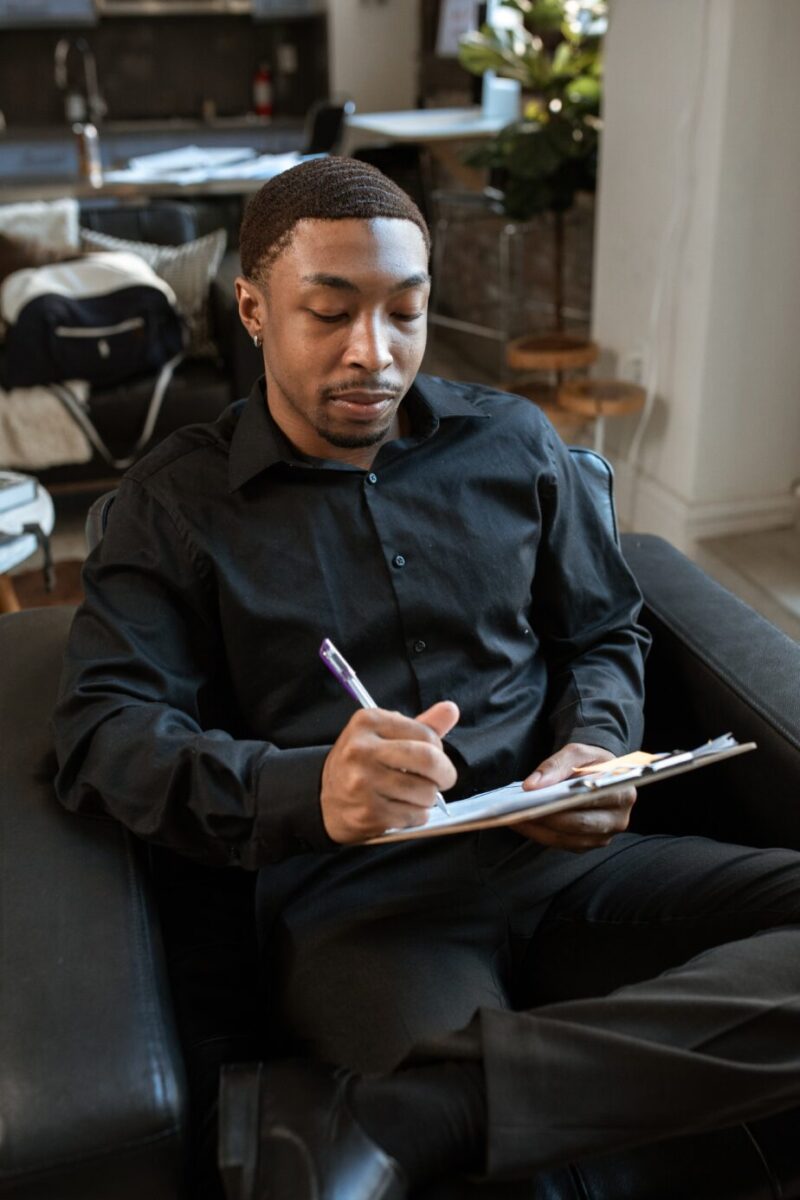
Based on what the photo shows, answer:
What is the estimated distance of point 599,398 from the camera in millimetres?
2869

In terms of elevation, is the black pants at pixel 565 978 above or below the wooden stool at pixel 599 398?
above

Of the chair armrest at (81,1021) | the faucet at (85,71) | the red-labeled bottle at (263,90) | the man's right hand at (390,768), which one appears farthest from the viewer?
the red-labeled bottle at (263,90)

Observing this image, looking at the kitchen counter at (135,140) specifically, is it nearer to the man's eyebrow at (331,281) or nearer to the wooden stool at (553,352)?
the wooden stool at (553,352)

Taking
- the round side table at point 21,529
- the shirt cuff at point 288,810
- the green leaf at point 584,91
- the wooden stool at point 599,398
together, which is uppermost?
the green leaf at point 584,91

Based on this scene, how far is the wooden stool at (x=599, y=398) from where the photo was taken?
9.35 ft

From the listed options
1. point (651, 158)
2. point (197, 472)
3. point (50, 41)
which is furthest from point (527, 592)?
point (50, 41)

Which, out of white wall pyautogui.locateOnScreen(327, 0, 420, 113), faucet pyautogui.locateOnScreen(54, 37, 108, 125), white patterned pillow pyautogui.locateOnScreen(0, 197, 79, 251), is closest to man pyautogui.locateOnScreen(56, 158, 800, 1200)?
white patterned pillow pyautogui.locateOnScreen(0, 197, 79, 251)

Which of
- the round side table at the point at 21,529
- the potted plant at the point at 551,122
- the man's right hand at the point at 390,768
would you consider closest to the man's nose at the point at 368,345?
the man's right hand at the point at 390,768

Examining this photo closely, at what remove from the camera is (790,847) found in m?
1.24

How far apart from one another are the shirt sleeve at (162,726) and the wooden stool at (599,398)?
1.82 m

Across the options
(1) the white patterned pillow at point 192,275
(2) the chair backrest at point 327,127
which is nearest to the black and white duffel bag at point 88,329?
(1) the white patterned pillow at point 192,275

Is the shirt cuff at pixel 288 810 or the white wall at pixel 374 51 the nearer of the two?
the shirt cuff at pixel 288 810

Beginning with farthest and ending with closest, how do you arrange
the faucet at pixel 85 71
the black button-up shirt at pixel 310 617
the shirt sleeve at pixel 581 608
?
the faucet at pixel 85 71 → the shirt sleeve at pixel 581 608 → the black button-up shirt at pixel 310 617

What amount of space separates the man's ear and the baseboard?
1.87 metres
